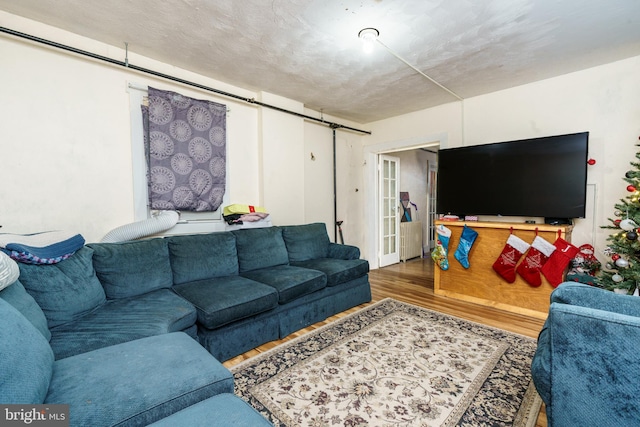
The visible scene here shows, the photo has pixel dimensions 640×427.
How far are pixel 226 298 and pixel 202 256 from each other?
66cm

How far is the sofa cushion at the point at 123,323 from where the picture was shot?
4.85 ft

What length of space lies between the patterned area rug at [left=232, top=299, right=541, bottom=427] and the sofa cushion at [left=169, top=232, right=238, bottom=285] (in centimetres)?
91

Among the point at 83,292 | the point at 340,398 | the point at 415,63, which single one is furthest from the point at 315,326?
the point at 415,63

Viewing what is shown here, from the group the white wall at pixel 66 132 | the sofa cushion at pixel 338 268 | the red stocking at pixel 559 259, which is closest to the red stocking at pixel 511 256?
the red stocking at pixel 559 259

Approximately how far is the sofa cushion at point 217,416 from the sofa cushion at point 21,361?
398 mm

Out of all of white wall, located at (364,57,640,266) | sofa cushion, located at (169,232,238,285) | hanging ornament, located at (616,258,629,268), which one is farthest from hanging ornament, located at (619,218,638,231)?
sofa cushion, located at (169,232,238,285)

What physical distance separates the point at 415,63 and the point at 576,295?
2.41 meters

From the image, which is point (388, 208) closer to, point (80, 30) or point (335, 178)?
point (335, 178)

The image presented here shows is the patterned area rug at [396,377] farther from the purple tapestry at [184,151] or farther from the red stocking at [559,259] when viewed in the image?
the purple tapestry at [184,151]

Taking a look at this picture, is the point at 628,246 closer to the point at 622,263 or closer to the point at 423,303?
the point at 622,263

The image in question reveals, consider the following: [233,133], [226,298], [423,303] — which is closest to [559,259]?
[423,303]

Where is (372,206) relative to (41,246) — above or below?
above

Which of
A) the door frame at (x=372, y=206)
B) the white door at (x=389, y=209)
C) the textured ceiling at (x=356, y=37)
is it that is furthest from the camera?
the white door at (x=389, y=209)

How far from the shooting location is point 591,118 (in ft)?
9.39
